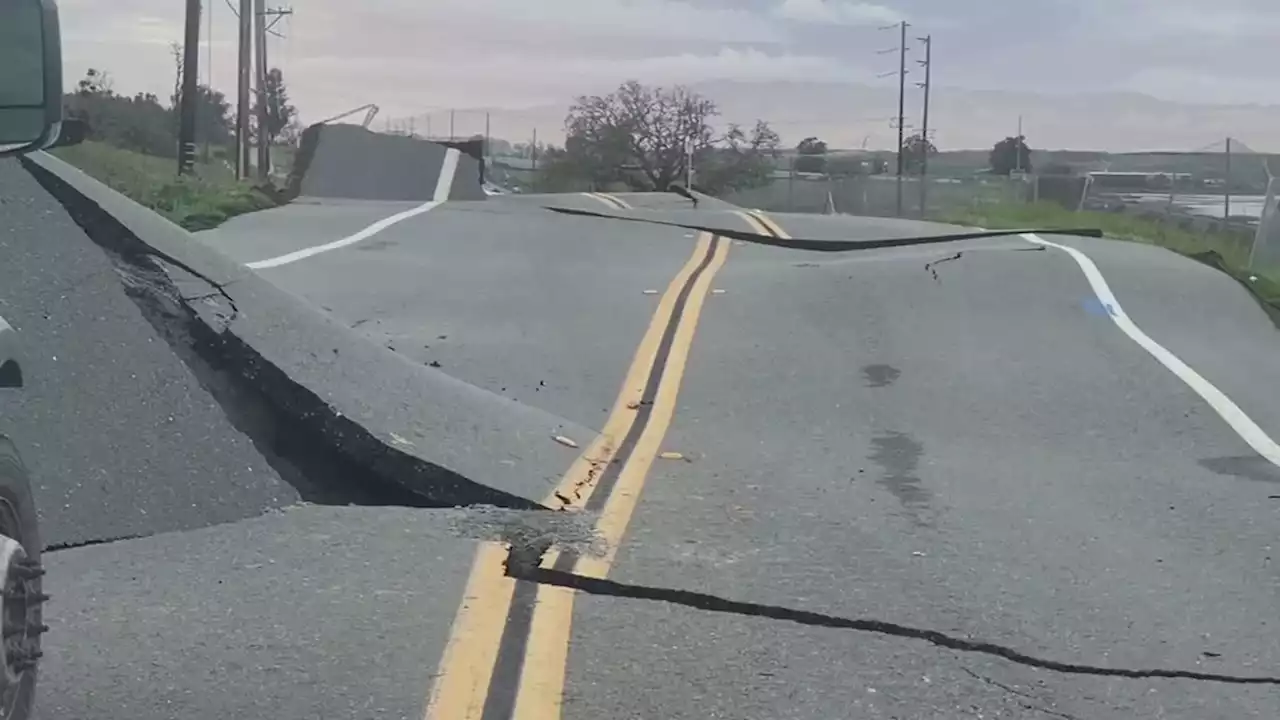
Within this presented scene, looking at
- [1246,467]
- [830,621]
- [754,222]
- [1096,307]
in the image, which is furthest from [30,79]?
[754,222]

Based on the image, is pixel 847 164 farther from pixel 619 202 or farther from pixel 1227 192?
pixel 1227 192

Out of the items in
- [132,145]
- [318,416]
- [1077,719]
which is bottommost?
[1077,719]

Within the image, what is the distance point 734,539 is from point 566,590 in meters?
1.13

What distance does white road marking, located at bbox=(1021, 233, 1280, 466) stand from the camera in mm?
9367

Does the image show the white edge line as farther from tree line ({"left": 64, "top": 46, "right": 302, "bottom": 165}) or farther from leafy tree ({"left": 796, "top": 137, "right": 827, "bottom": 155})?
leafy tree ({"left": 796, "top": 137, "right": 827, "bottom": 155})

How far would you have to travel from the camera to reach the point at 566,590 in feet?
19.8

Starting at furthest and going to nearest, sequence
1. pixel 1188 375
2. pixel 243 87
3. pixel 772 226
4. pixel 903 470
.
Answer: pixel 243 87, pixel 772 226, pixel 1188 375, pixel 903 470

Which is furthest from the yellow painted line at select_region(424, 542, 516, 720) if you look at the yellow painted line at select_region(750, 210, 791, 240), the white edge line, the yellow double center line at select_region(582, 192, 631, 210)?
the white edge line

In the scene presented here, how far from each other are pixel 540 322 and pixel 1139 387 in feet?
15.9

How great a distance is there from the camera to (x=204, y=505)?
6.84 metres

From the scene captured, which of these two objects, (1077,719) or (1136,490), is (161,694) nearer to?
(1077,719)

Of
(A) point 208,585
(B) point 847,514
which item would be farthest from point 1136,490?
(A) point 208,585

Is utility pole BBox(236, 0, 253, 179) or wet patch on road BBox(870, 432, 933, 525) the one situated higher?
utility pole BBox(236, 0, 253, 179)

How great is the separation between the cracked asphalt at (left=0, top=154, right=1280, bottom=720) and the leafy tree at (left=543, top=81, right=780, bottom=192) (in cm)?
5490
